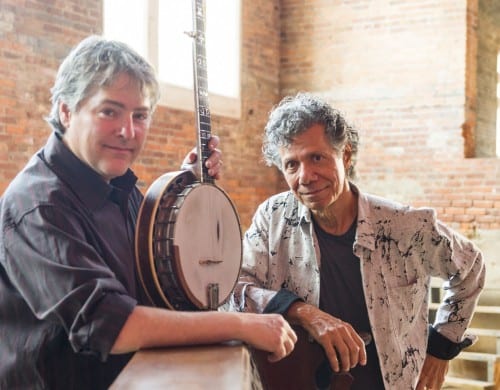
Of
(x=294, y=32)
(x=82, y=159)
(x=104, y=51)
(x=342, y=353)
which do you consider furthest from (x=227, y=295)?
(x=294, y=32)

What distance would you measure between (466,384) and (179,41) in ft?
14.8

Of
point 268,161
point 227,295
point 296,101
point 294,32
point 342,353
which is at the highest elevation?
point 294,32

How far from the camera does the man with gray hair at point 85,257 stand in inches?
56.0

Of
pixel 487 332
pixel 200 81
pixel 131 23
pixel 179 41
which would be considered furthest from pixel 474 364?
pixel 200 81

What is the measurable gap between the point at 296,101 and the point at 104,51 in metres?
0.87

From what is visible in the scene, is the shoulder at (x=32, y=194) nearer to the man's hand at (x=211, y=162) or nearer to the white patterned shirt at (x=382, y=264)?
the man's hand at (x=211, y=162)

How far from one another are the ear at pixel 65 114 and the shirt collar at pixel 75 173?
0.11 ft

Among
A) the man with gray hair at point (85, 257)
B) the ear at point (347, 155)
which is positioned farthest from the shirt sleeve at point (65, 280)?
the ear at point (347, 155)

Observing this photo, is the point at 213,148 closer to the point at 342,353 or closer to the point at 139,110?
the point at 139,110

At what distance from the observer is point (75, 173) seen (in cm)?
167

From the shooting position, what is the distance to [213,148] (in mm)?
2160

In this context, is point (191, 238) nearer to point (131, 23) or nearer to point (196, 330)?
point (196, 330)

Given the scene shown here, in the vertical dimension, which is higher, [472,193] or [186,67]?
[186,67]

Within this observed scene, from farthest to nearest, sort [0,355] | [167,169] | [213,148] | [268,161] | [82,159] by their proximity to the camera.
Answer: [167,169], [268,161], [213,148], [82,159], [0,355]
